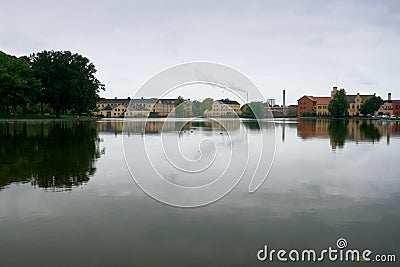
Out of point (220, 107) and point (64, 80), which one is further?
point (64, 80)

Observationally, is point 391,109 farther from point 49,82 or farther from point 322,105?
point 49,82

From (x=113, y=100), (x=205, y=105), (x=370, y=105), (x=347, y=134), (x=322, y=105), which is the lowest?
(x=347, y=134)

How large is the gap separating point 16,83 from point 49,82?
493 inches

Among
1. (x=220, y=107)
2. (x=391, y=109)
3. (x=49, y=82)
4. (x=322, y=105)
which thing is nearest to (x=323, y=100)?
(x=322, y=105)

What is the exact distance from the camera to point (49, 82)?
6906 cm

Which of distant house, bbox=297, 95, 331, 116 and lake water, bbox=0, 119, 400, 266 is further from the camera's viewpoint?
distant house, bbox=297, 95, 331, 116

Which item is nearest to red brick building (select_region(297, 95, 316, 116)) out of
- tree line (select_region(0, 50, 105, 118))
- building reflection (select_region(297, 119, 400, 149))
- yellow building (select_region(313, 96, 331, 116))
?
yellow building (select_region(313, 96, 331, 116))

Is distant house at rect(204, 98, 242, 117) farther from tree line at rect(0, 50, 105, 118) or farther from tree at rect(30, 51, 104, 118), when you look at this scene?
tree at rect(30, 51, 104, 118)

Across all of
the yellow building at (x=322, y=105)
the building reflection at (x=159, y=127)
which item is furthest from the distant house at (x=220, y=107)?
the yellow building at (x=322, y=105)

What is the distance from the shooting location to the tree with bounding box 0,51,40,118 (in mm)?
56556

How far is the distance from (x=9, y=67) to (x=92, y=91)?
18406mm

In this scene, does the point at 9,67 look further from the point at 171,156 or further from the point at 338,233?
the point at 338,233

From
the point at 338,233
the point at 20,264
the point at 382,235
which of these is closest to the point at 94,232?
the point at 20,264

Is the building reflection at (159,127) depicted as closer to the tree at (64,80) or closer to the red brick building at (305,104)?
the tree at (64,80)
